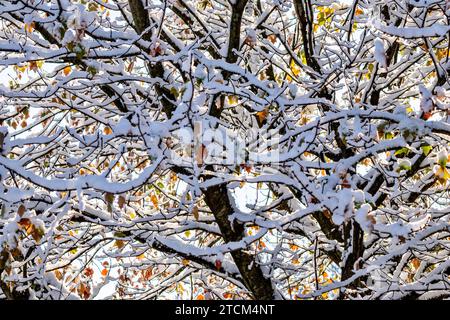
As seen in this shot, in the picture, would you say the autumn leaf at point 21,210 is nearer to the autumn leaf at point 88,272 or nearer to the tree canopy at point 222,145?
the tree canopy at point 222,145

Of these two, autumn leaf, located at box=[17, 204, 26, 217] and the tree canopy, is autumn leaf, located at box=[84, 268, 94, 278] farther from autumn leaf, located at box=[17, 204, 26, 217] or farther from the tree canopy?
autumn leaf, located at box=[17, 204, 26, 217]

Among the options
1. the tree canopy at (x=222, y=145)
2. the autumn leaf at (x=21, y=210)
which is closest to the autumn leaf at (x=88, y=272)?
the tree canopy at (x=222, y=145)

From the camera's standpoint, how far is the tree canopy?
327 cm

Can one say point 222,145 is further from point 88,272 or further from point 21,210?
point 88,272

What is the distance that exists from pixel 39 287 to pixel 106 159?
1831 mm

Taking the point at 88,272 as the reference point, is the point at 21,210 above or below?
below

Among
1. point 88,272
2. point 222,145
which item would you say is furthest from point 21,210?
point 88,272

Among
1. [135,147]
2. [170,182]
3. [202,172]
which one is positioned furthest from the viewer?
[170,182]

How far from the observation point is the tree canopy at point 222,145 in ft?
10.7

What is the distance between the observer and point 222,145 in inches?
145

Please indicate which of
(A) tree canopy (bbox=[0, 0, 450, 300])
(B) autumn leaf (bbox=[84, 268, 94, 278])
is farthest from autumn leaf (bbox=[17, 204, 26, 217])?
(B) autumn leaf (bbox=[84, 268, 94, 278])
